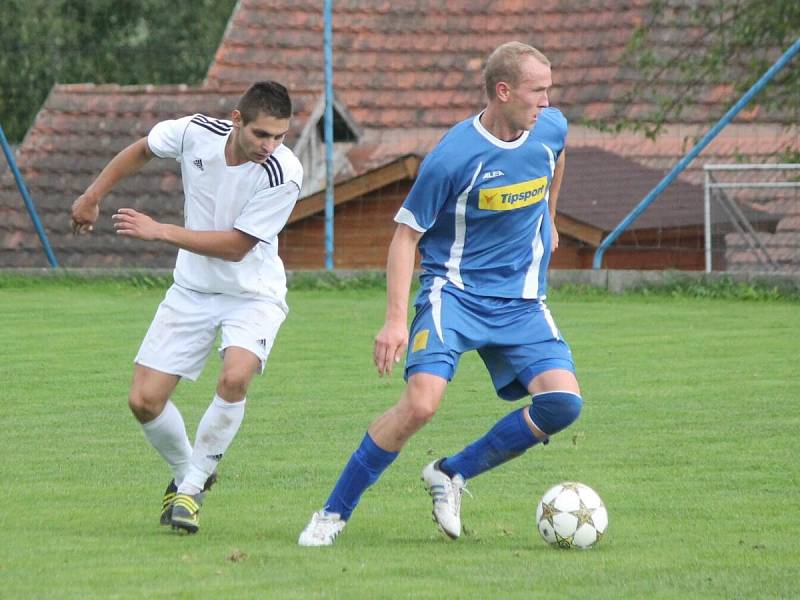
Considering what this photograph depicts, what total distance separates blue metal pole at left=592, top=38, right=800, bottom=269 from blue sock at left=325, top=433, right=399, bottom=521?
1074cm

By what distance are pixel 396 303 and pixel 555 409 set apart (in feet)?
2.70

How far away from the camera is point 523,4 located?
25453 millimetres

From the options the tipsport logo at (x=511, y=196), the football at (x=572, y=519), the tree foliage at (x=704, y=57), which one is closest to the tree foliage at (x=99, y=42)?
the tree foliage at (x=704, y=57)

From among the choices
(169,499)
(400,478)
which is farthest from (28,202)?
(169,499)

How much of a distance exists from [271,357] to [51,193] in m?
9.35

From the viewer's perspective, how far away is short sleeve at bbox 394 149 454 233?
6855 mm

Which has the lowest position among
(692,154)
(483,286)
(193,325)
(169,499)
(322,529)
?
(692,154)

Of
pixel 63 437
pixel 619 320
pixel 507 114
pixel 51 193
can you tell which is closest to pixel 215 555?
pixel 507 114

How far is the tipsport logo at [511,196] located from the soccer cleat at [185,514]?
170cm

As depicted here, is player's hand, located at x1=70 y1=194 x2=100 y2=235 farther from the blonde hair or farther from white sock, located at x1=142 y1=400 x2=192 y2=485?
the blonde hair

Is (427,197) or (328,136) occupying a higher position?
(427,197)

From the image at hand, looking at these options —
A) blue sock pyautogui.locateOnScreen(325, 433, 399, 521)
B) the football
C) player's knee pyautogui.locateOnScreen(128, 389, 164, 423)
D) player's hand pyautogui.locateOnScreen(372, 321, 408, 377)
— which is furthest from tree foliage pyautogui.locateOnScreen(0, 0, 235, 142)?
the football

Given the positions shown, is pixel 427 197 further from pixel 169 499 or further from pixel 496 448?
pixel 169 499

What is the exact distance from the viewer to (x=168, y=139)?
7.54 m
